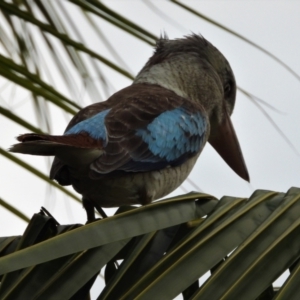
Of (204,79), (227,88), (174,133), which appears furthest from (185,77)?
(174,133)

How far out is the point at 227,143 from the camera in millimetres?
5785

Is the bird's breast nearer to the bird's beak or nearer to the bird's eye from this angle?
the bird's beak

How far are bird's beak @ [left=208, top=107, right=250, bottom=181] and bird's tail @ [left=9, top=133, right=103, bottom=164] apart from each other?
205 centimetres

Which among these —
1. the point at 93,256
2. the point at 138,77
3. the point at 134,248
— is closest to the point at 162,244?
the point at 134,248

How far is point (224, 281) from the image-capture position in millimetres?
2197

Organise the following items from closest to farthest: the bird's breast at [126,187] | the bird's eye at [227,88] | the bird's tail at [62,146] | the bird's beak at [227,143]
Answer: the bird's tail at [62,146], the bird's breast at [126,187], the bird's beak at [227,143], the bird's eye at [227,88]

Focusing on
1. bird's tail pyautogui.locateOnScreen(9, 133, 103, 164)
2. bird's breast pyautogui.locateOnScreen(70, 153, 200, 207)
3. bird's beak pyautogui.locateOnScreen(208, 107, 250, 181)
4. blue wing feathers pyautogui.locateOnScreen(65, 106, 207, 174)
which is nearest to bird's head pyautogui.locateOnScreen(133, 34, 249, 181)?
bird's beak pyautogui.locateOnScreen(208, 107, 250, 181)

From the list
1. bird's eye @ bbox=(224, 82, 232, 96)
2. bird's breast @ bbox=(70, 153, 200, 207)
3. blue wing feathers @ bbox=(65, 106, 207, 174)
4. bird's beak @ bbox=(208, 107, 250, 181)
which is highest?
bird's eye @ bbox=(224, 82, 232, 96)

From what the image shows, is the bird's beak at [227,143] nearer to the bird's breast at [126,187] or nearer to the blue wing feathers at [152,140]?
the blue wing feathers at [152,140]

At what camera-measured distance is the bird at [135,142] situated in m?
3.74

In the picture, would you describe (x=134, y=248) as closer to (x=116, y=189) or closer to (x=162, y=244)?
(x=162, y=244)

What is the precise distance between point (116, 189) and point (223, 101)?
1.99m

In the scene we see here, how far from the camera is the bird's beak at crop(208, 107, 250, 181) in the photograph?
574 cm

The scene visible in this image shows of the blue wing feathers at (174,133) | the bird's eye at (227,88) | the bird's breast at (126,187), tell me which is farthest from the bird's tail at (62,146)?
the bird's eye at (227,88)
